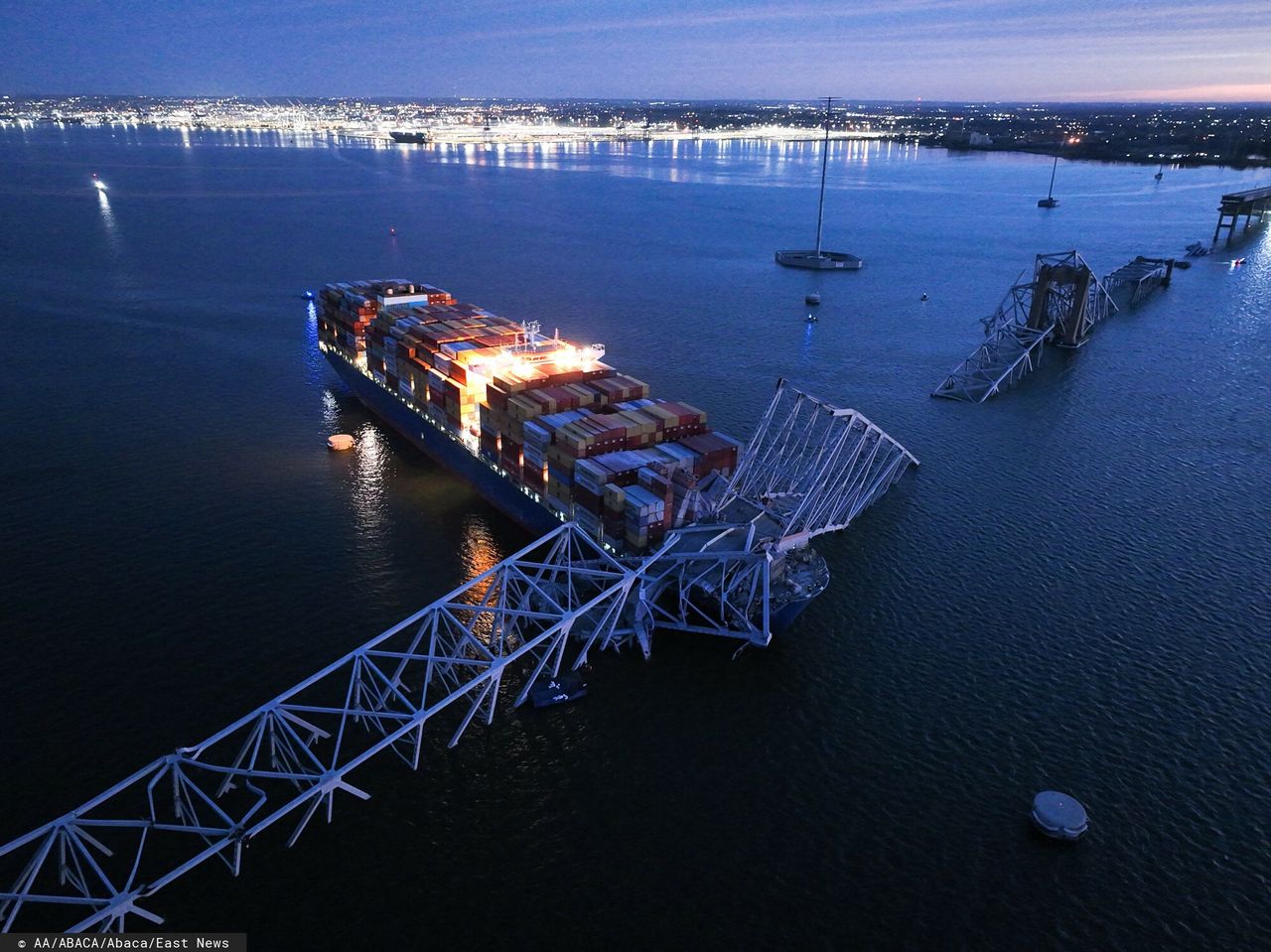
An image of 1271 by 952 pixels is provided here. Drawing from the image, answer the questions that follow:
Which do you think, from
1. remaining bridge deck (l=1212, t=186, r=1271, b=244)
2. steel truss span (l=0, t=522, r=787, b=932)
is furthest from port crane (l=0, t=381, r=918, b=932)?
remaining bridge deck (l=1212, t=186, r=1271, b=244)

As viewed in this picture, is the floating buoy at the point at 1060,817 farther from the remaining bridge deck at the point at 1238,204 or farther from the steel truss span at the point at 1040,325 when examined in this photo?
the remaining bridge deck at the point at 1238,204

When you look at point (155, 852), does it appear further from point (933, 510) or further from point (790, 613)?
point (933, 510)

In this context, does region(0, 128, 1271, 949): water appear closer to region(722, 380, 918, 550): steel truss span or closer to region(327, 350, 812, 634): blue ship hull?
region(327, 350, 812, 634): blue ship hull

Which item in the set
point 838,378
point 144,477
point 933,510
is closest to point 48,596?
point 144,477

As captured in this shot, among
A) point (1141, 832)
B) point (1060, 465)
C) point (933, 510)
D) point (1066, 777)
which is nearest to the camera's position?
point (1141, 832)

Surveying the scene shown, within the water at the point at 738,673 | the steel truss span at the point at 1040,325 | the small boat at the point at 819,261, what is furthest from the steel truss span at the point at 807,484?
the small boat at the point at 819,261

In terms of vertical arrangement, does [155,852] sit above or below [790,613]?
below

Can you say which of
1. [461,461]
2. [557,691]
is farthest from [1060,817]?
[461,461]
